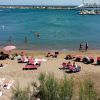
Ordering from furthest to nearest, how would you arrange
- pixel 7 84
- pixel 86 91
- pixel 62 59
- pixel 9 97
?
pixel 62 59 → pixel 7 84 → pixel 9 97 → pixel 86 91

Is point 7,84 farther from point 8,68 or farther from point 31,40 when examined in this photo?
point 31,40

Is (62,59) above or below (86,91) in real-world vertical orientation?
below

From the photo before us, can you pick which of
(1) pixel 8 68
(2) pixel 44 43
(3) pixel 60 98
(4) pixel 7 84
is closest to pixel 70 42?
(2) pixel 44 43

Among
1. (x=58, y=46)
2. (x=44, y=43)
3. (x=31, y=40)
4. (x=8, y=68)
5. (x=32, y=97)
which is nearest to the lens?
(x=32, y=97)

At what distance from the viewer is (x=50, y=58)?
3266 centimetres

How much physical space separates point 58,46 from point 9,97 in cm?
2413

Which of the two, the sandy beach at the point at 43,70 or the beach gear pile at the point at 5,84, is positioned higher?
the beach gear pile at the point at 5,84

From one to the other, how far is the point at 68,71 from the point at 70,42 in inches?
814

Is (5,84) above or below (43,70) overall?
above

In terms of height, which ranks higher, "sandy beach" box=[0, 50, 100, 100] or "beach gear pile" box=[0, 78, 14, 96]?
"beach gear pile" box=[0, 78, 14, 96]

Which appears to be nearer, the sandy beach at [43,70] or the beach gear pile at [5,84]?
the beach gear pile at [5,84]

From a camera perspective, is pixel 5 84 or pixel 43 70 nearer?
pixel 5 84

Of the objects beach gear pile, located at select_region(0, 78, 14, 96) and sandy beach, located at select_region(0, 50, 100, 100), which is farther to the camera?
sandy beach, located at select_region(0, 50, 100, 100)

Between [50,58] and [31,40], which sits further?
[31,40]
